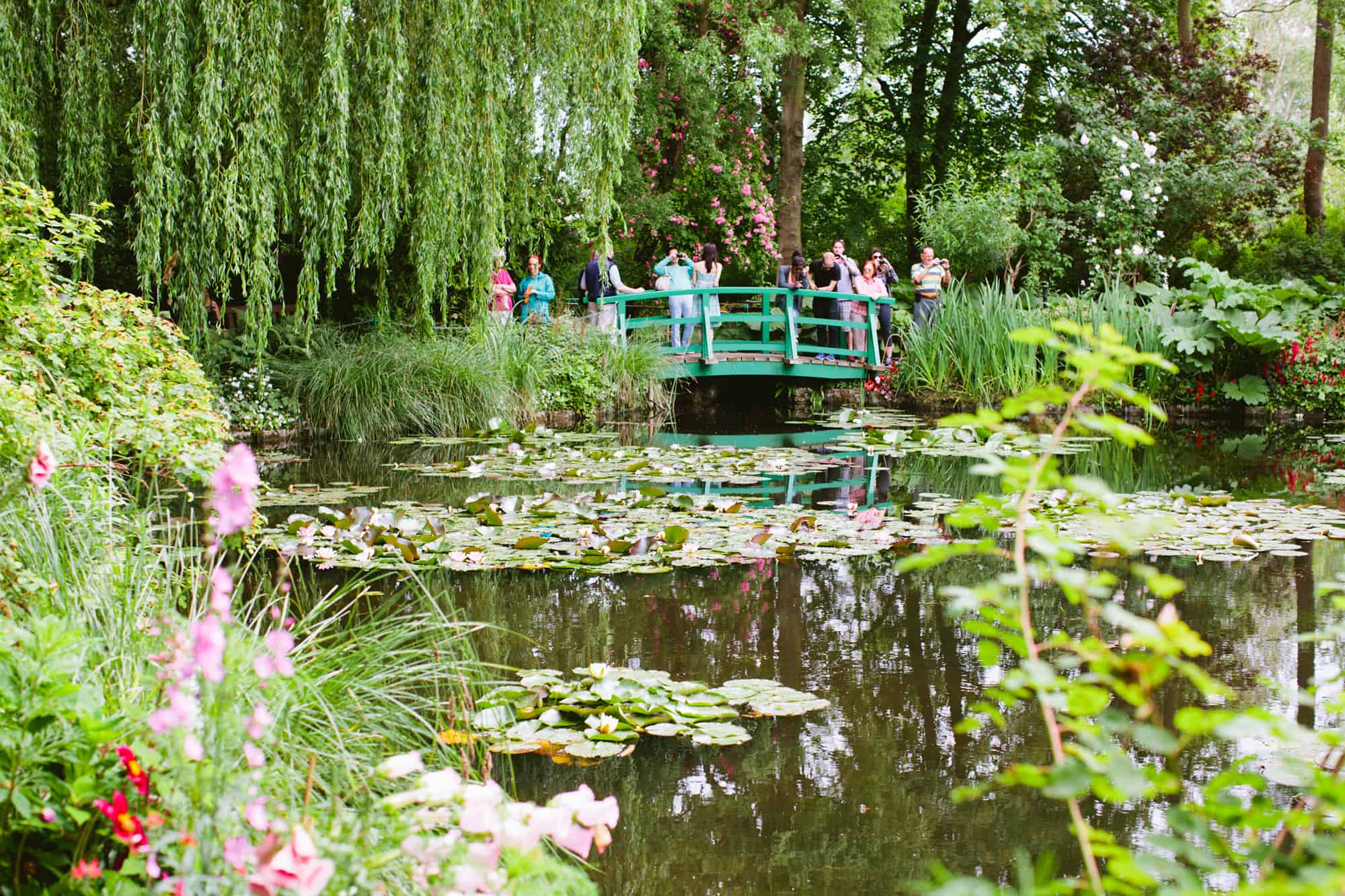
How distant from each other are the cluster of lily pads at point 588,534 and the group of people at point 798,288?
7.23m

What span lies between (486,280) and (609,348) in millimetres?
3167

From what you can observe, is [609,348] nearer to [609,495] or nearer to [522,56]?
[522,56]

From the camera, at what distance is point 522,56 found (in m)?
8.82

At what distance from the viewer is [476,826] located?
1312mm

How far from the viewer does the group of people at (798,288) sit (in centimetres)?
1332

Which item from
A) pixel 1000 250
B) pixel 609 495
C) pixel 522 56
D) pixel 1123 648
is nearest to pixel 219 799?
pixel 1123 648

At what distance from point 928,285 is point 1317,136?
307 inches

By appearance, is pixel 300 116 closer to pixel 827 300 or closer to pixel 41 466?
pixel 41 466

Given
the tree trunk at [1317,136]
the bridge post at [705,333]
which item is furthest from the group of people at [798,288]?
the tree trunk at [1317,136]

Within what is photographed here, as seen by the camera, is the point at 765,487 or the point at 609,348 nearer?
the point at 765,487

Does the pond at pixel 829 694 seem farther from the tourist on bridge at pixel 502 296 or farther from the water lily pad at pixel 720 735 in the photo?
the tourist on bridge at pixel 502 296

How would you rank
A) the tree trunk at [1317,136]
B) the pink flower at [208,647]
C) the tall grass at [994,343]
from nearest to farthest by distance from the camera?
the pink flower at [208,647] → the tall grass at [994,343] → the tree trunk at [1317,136]

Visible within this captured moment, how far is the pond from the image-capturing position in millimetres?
2451

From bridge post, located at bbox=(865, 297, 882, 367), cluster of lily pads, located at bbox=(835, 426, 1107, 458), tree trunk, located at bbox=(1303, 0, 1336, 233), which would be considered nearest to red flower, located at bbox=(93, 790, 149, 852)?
cluster of lily pads, located at bbox=(835, 426, 1107, 458)
